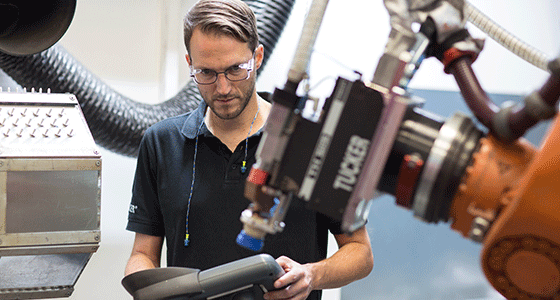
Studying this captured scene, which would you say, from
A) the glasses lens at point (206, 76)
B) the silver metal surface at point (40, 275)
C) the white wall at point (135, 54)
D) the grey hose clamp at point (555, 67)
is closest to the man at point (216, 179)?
the glasses lens at point (206, 76)

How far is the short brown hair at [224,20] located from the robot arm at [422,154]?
2.12 feet

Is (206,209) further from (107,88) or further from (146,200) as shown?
(107,88)

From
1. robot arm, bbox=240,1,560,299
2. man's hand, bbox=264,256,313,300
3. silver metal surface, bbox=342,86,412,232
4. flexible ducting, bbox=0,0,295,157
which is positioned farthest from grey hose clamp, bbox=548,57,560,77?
flexible ducting, bbox=0,0,295,157

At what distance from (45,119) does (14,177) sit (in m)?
0.17

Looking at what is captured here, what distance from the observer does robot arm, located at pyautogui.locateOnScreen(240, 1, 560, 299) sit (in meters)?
0.56

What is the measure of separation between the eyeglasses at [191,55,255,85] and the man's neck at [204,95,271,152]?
126 mm

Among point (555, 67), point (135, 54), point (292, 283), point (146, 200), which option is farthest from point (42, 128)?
point (135, 54)

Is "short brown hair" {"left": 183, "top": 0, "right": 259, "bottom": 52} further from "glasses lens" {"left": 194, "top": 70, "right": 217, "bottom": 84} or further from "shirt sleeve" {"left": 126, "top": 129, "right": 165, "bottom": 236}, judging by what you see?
"shirt sleeve" {"left": 126, "top": 129, "right": 165, "bottom": 236}

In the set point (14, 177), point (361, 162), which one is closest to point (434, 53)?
point (361, 162)

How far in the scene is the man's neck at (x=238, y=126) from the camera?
4.53ft

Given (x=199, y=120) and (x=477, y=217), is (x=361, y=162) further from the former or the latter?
(x=199, y=120)

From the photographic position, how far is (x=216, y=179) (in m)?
1.34

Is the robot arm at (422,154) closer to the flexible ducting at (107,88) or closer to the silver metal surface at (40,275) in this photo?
the silver metal surface at (40,275)

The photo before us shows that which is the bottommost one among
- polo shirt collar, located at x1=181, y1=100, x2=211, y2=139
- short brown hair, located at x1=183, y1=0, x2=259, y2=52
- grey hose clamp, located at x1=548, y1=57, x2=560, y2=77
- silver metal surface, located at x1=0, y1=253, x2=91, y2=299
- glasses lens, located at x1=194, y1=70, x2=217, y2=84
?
silver metal surface, located at x1=0, y1=253, x2=91, y2=299
